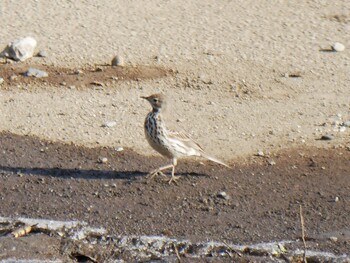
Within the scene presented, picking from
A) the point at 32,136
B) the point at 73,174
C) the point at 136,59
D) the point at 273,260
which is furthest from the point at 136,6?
the point at 273,260

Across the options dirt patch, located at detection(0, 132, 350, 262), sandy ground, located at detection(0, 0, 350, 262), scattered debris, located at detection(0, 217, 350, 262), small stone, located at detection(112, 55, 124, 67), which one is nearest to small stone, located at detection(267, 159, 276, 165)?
dirt patch, located at detection(0, 132, 350, 262)

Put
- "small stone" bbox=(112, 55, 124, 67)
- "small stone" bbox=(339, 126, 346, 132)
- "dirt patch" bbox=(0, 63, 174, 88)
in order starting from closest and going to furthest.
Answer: "small stone" bbox=(339, 126, 346, 132) → "dirt patch" bbox=(0, 63, 174, 88) → "small stone" bbox=(112, 55, 124, 67)

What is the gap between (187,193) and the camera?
10266 millimetres

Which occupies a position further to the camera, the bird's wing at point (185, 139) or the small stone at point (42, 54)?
the small stone at point (42, 54)

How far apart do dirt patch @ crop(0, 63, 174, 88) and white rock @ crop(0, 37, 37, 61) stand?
0.13 meters

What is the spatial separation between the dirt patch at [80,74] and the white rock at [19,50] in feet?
0.41

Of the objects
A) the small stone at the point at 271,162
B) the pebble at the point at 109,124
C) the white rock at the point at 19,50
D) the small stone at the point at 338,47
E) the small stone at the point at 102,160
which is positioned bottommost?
the pebble at the point at 109,124

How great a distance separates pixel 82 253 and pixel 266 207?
71.3 inches

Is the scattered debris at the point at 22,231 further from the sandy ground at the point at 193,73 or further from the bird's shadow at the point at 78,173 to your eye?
the sandy ground at the point at 193,73

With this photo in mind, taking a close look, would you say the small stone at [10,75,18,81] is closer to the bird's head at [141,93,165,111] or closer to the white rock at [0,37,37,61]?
the white rock at [0,37,37,61]

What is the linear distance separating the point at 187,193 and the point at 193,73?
123 inches

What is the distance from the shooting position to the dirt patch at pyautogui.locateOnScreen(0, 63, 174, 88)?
1289 centimetres

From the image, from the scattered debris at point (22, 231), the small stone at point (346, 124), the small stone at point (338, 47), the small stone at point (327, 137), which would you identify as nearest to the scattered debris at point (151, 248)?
the scattered debris at point (22, 231)

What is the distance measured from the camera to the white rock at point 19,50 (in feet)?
43.6
